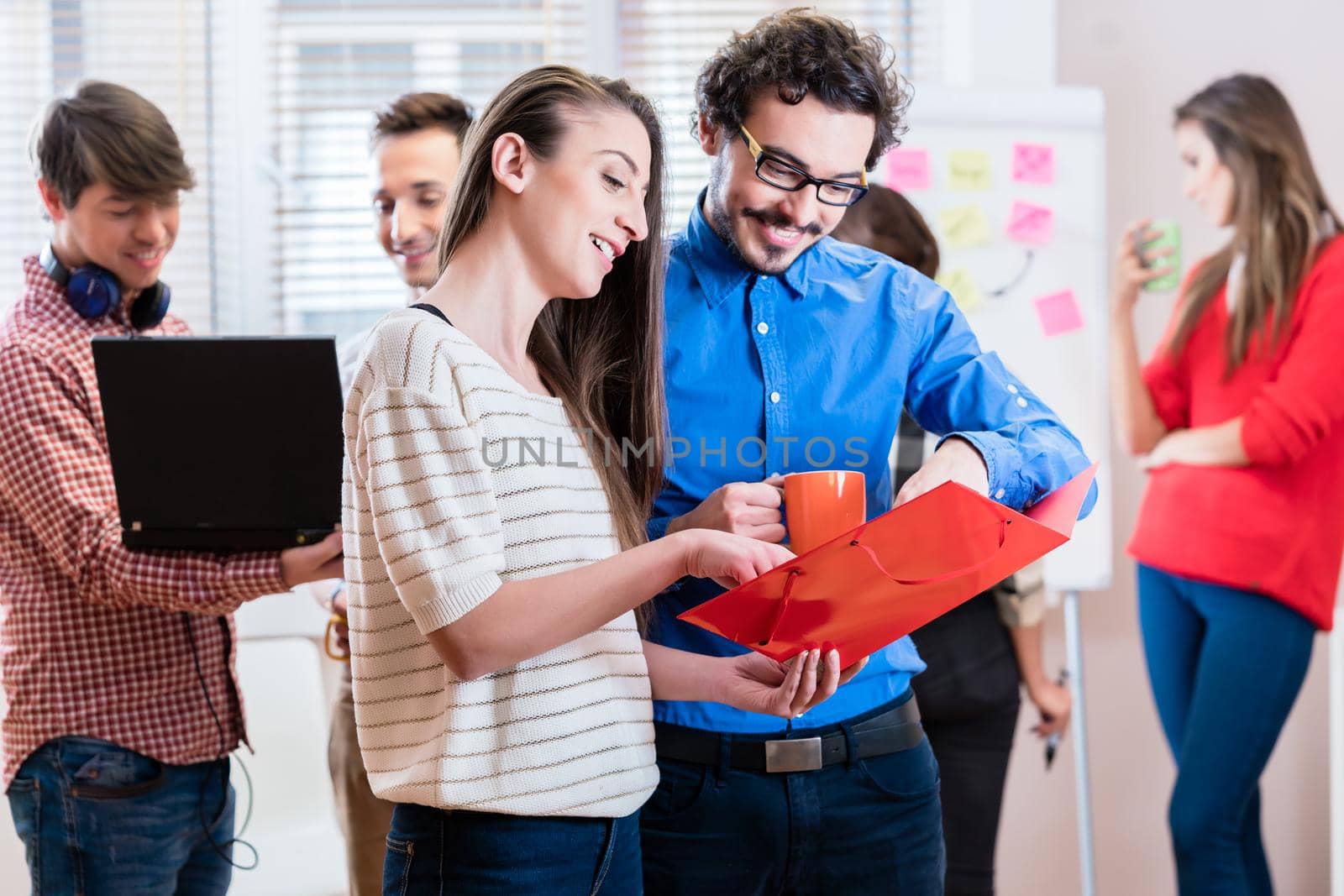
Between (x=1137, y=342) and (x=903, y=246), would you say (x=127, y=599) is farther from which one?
(x=1137, y=342)

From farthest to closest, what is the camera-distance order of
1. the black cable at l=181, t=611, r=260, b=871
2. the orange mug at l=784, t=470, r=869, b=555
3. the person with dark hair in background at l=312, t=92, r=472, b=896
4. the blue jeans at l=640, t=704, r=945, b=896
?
the person with dark hair in background at l=312, t=92, r=472, b=896
the black cable at l=181, t=611, r=260, b=871
the blue jeans at l=640, t=704, r=945, b=896
the orange mug at l=784, t=470, r=869, b=555

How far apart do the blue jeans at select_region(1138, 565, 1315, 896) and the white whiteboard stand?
22 cm

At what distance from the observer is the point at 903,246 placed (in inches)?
85.7

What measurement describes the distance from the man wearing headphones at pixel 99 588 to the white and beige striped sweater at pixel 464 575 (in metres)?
0.51

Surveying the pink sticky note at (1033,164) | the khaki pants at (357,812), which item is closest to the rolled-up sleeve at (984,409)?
the khaki pants at (357,812)

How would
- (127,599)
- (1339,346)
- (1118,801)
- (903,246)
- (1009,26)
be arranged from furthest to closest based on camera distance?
1. (1118,801)
2. (1009,26)
3. (1339,346)
4. (903,246)
5. (127,599)

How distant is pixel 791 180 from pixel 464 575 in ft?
1.92

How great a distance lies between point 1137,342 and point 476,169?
2382 millimetres

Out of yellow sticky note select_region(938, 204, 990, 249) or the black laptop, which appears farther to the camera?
yellow sticky note select_region(938, 204, 990, 249)

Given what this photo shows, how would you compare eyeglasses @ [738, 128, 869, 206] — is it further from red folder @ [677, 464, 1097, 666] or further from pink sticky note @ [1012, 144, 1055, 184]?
pink sticky note @ [1012, 144, 1055, 184]

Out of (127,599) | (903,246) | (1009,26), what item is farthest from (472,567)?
(1009,26)

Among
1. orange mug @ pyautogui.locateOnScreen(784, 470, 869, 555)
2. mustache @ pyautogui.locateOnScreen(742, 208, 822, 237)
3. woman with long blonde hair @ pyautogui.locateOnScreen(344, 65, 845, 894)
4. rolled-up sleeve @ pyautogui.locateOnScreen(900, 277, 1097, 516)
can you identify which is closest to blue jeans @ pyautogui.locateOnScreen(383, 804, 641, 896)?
woman with long blonde hair @ pyautogui.locateOnScreen(344, 65, 845, 894)

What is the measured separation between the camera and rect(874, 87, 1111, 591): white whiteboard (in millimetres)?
2641

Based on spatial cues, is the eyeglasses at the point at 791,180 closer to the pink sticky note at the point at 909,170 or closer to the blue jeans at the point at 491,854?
the blue jeans at the point at 491,854
